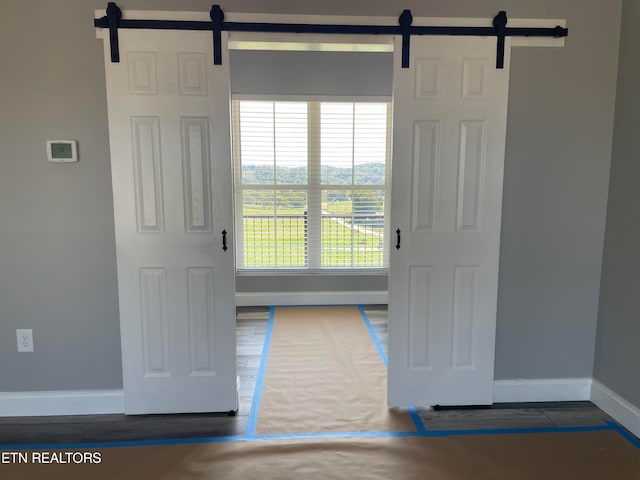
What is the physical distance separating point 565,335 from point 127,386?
2.70 meters

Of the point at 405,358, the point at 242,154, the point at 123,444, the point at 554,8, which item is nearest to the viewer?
the point at 123,444

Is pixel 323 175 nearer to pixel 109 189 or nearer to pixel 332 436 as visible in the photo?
pixel 109 189

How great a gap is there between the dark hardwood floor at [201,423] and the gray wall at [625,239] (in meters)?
0.34

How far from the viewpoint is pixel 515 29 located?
2268mm

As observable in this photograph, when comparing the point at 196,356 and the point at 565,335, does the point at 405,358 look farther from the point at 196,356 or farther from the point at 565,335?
the point at 196,356

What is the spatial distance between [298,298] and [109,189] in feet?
8.85

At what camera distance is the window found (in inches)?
177

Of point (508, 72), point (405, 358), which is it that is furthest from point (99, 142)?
point (508, 72)

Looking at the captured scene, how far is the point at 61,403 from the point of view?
2.42m

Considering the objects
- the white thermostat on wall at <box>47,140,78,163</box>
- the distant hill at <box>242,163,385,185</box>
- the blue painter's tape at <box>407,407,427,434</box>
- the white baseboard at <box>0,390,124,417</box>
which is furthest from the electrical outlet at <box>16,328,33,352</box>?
the distant hill at <box>242,163,385,185</box>

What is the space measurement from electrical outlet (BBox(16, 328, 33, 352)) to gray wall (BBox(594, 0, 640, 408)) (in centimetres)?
344

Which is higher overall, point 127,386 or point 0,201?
point 0,201

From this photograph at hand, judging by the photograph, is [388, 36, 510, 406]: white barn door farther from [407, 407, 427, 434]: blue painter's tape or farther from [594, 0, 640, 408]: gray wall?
[594, 0, 640, 408]: gray wall

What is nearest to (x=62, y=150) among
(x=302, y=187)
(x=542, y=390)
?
(x=302, y=187)
